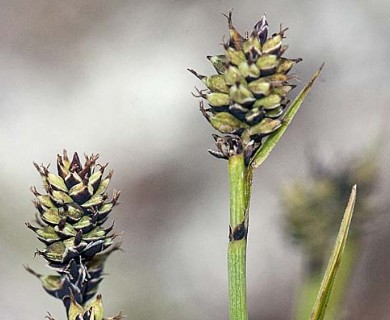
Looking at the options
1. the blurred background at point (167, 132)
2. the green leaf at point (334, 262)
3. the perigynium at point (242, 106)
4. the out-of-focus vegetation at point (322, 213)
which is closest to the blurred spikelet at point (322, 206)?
the out-of-focus vegetation at point (322, 213)

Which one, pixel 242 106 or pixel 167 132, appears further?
pixel 167 132

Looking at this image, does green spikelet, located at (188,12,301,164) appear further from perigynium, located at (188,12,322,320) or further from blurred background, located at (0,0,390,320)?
blurred background, located at (0,0,390,320)

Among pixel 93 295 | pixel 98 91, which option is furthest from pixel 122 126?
pixel 93 295

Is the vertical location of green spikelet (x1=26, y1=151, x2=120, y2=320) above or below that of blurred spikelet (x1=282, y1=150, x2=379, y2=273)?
below

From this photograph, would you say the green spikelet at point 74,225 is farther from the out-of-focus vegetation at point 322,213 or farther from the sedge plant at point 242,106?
the out-of-focus vegetation at point 322,213

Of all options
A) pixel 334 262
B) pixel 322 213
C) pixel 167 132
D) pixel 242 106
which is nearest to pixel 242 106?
pixel 242 106

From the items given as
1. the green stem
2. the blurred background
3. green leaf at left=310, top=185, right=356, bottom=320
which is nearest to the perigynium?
the green stem

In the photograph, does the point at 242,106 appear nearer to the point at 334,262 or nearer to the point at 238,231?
the point at 238,231
